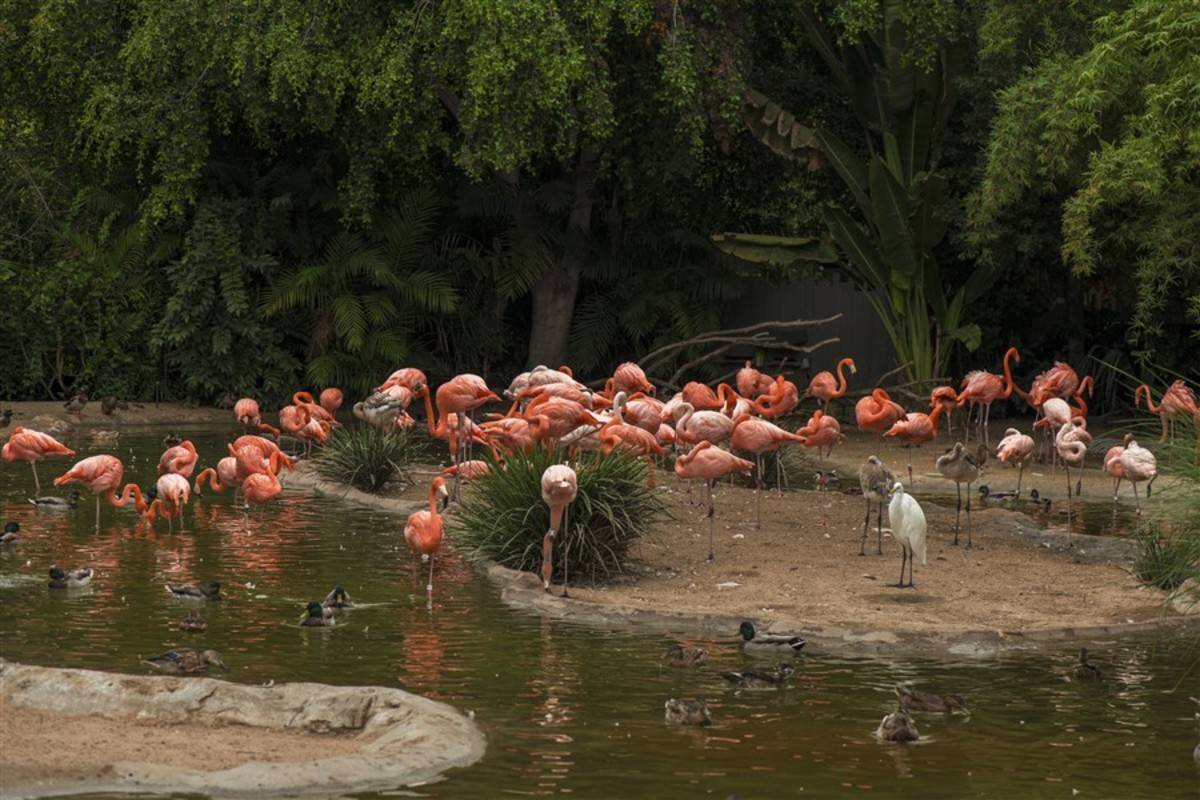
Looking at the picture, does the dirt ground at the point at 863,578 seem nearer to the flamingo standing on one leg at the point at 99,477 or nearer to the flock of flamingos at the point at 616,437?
the flock of flamingos at the point at 616,437

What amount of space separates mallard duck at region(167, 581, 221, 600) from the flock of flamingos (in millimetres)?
1458

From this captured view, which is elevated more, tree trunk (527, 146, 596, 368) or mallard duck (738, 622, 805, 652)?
tree trunk (527, 146, 596, 368)

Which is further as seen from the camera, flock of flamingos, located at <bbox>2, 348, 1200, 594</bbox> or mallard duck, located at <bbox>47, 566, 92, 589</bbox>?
flock of flamingos, located at <bbox>2, 348, 1200, 594</bbox>

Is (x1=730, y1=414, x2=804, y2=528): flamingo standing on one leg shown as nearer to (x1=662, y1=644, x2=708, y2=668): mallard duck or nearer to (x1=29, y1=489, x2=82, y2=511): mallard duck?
(x1=662, y1=644, x2=708, y2=668): mallard duck

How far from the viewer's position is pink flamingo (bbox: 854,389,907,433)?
16500mm

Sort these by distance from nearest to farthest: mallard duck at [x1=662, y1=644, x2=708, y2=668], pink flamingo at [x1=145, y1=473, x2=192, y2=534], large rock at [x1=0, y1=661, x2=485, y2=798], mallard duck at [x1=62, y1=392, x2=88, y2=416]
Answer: large rock at [x1=0, y1=661, x2=485, y2=798] → mallard duck at [x1=662, y1=644, x2=708, y2=668] → pink flamingo at [x1=145, y1=473, x2=192, y2=534] → mallard duck at [x1=62, y1=392, x2=88, y2=416]

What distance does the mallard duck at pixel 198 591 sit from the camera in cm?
1100

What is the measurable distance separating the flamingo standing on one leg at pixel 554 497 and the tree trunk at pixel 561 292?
1462cm

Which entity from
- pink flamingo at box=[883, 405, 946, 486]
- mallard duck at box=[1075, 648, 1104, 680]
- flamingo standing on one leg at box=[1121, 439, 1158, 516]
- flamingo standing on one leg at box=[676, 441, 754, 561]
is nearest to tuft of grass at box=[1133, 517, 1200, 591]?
mallard duck at box=[1075, 648, 1104, 680]

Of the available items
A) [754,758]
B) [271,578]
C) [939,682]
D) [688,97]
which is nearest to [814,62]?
[688,97]

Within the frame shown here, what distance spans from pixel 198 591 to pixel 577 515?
8.12ft

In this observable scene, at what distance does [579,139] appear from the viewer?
79.9ft

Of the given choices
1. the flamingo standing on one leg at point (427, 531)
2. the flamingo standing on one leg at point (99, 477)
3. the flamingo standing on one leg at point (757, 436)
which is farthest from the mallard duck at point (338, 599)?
the flamingo standing on one leg at point (757, 436)

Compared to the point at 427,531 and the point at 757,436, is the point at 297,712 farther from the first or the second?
the point at 757,436
